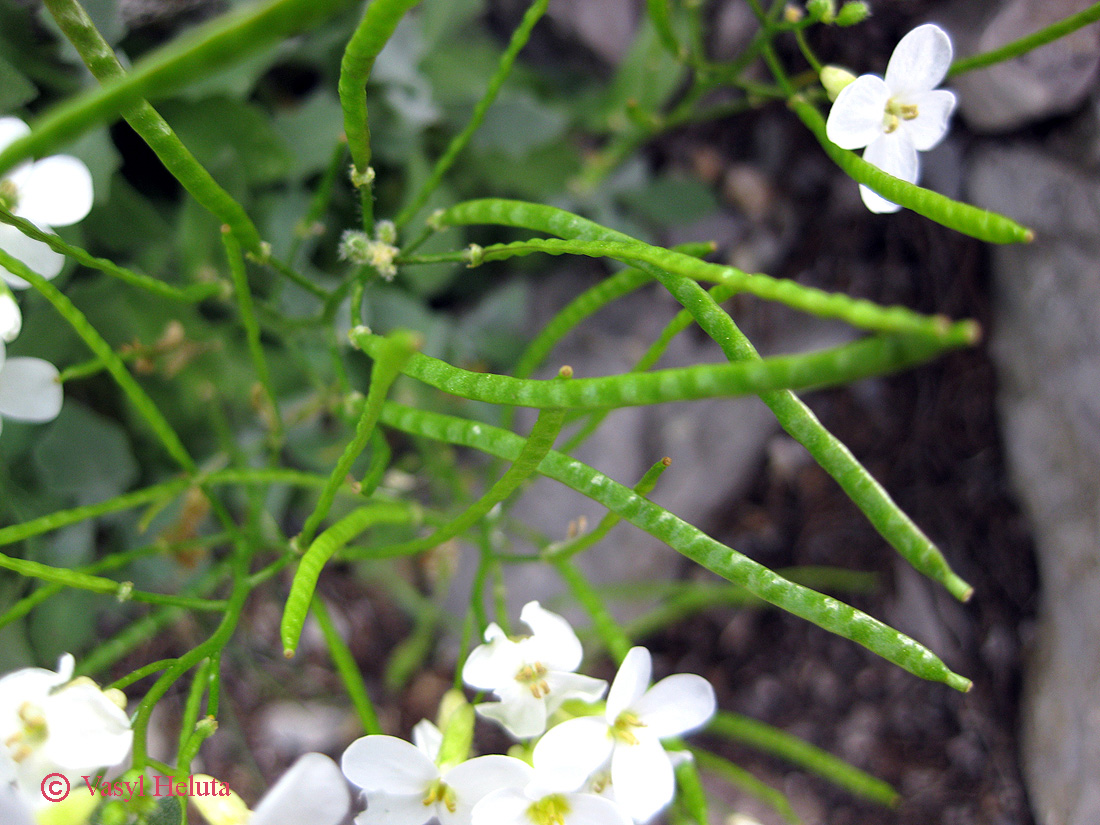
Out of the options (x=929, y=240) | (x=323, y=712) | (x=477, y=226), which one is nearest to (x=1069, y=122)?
(x=929, y=240)

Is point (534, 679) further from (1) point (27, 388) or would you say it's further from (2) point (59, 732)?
(1) point (27, 388)

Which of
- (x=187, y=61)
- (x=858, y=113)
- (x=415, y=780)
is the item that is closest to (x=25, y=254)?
(x=187, y=61)

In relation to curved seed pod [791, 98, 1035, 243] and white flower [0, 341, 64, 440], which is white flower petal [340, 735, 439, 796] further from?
curved seed pod [791, 98, 1035, 243]

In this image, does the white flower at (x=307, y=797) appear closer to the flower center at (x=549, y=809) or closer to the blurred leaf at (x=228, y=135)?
the flower center at (x=549, y=809)

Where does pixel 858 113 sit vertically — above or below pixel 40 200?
above

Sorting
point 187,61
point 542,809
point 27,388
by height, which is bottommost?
point 542,809

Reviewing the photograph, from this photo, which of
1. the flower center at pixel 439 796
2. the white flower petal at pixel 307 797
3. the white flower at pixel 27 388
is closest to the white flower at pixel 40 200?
the white flower at pixel 27 388

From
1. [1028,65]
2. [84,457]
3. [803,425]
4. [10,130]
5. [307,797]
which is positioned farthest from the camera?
[1028,65]
